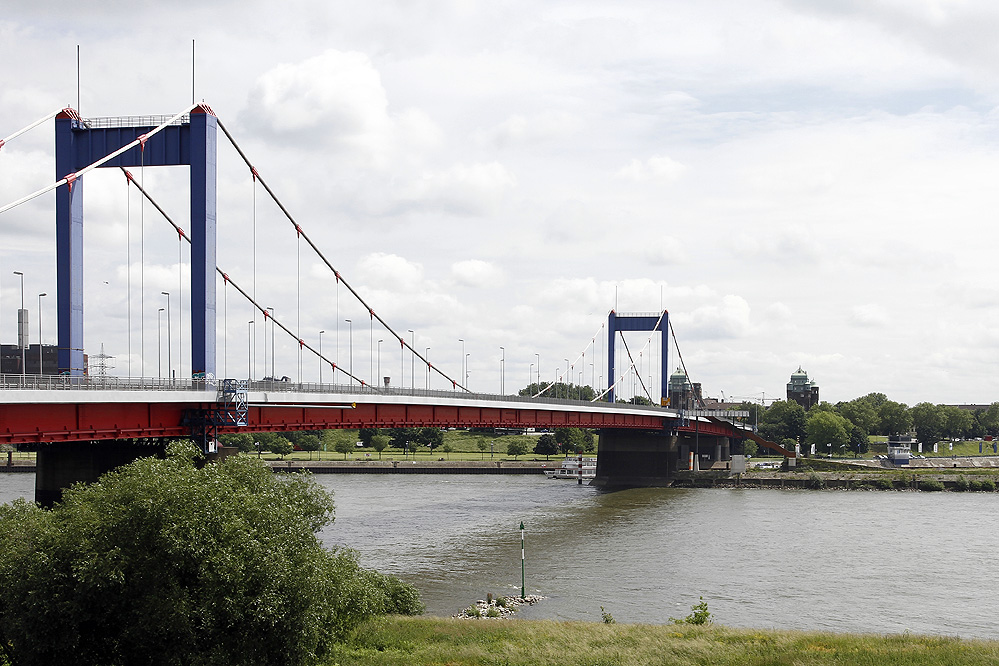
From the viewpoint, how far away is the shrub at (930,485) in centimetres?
10094

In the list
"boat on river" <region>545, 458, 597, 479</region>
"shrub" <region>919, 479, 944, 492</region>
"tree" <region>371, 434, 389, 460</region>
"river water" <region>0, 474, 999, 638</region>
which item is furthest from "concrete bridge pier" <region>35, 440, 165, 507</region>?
"tree" <region>371, 434, 389, 460</region>

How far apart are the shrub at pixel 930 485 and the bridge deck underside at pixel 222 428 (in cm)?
3508

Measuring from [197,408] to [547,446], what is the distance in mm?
112574

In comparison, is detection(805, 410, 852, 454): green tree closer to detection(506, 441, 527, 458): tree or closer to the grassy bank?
detection(506, 441, 527, 458): tree

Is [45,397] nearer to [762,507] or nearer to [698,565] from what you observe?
[698,565]

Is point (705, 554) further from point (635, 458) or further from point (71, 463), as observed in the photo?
point (635, 458)

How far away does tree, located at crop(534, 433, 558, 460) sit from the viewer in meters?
153

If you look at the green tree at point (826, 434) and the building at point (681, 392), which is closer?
the building at point (681, 392)

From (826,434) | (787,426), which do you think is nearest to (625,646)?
(826,434)

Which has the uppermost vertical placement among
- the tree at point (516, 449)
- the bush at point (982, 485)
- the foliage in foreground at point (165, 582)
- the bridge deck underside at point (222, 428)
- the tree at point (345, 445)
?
the bridge deck underside at point (222, 428)

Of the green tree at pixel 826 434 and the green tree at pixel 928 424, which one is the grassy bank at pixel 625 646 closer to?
the green tree at pixel 826 434

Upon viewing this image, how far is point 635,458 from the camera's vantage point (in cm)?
11156

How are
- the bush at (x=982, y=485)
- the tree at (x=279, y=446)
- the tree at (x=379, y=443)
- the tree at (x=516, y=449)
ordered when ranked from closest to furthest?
the bush at (x=982, y=485) < the tree at (x=279, y=446) < the tree at (x=379, y=443) < the tree at (x=516, y=449)

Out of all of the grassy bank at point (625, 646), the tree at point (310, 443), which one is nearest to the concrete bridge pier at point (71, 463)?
the grassy bank at point (625, 646)
